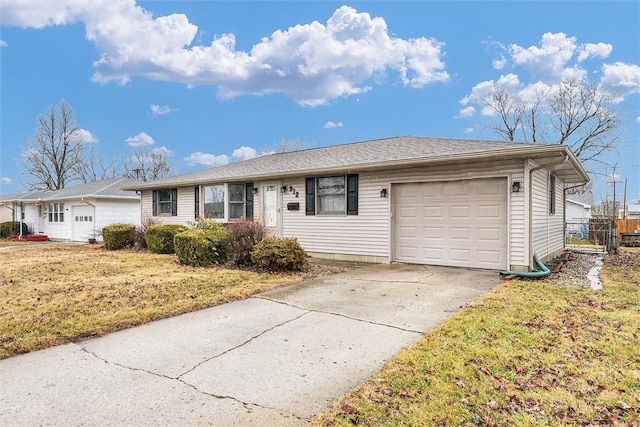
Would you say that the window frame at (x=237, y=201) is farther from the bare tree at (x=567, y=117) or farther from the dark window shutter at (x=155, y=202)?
the bare tree at (x=567, y=117)

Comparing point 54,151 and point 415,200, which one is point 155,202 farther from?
point 54,151

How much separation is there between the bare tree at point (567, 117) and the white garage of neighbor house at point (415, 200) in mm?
15505

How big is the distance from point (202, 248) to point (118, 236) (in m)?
7.24

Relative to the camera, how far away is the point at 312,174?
1042 centimetres

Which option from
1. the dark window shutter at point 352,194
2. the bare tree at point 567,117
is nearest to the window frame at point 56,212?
the dark window shutter at point 352,194

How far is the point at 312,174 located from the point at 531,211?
215 inches

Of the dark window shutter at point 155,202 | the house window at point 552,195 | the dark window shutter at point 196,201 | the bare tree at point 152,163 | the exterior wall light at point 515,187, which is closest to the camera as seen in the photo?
the exterior wall light at point 515,187

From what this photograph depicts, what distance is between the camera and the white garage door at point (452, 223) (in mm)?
7961

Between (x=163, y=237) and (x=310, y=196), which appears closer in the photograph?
(x=310, y=196)

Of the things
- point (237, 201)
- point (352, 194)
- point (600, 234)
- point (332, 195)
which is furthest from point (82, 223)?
point (600, 234)

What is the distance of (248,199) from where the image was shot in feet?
39.6

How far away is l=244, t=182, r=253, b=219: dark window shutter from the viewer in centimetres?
1198

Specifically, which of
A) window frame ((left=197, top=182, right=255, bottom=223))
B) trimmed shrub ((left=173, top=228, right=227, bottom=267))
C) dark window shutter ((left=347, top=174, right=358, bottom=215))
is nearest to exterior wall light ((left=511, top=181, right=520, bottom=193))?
dark window shutter ((left=347, top=174, right=358, bottom=215))

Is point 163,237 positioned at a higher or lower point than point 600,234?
higher
